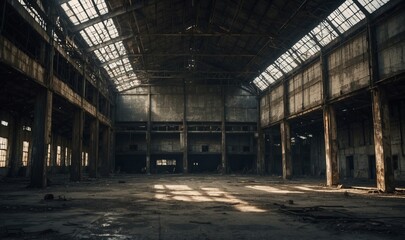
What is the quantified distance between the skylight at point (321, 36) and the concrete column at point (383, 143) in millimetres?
5272

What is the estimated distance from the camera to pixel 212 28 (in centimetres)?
3275

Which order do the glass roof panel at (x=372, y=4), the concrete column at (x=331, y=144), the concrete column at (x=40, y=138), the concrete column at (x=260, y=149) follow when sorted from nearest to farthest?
1. the concrete column at (x=40, y=138)
2. the glass roof panel at (x=372, y=4)
3. the concrete column at (x=331, y=144)
4. the concrete column at (x=260, y=149)

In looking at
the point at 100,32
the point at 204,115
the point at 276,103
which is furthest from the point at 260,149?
the point at 100,32

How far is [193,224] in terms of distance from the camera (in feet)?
24.1

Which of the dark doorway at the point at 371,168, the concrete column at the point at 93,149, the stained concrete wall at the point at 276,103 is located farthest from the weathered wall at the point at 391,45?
the concrete column at the point at 93,149

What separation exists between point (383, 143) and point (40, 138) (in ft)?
62.6

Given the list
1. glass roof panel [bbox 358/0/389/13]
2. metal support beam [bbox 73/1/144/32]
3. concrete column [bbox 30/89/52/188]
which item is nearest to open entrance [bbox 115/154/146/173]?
metal support beam [bbox 73/1/144/32]

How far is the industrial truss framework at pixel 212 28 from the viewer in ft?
73.1

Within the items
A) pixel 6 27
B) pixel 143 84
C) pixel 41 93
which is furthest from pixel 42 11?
pixel 143 84

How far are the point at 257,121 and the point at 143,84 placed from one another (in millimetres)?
16272

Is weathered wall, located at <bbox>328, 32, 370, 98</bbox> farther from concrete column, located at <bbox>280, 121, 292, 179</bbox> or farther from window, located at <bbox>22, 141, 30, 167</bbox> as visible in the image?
window, located at <bbox>22, 141, 30, 167</bbox>

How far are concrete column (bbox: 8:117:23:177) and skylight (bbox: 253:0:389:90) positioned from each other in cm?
2540

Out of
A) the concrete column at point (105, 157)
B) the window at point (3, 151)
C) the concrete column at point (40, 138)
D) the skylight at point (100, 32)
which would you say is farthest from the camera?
the concrete column at point (105, 157)

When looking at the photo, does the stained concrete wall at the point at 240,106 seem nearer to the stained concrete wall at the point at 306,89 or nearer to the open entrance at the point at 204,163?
the open entrance at the point at 204,163
